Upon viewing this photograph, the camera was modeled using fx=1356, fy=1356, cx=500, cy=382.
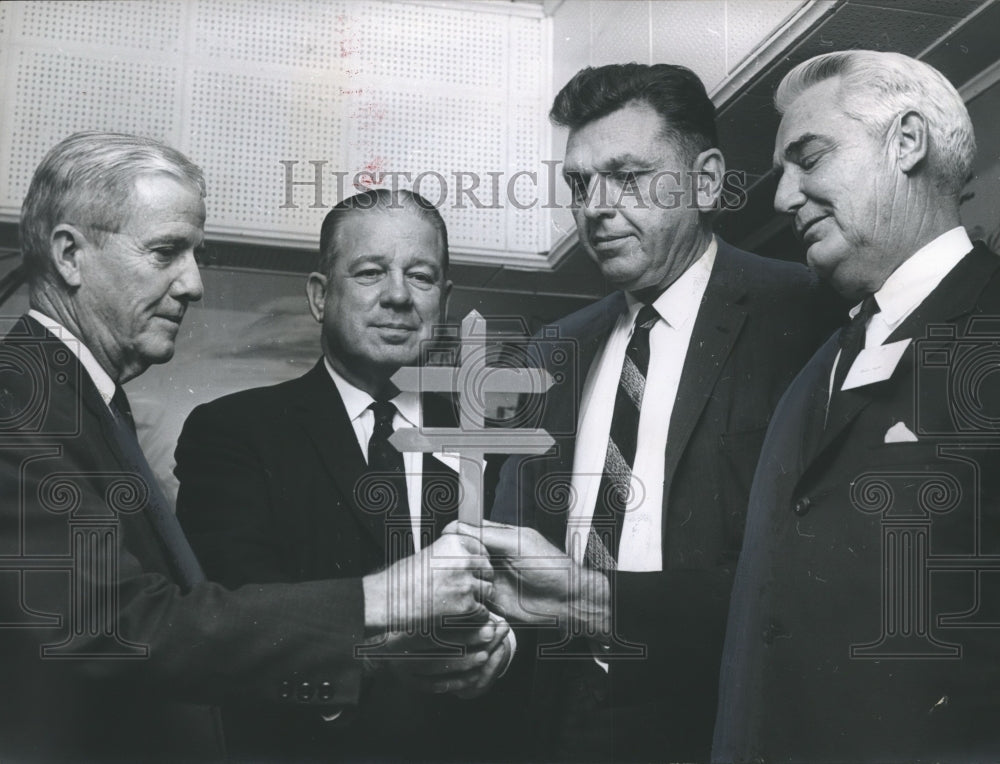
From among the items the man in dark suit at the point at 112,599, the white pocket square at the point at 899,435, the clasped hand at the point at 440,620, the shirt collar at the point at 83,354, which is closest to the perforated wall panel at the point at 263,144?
the man in dark suit at the point at 112,599

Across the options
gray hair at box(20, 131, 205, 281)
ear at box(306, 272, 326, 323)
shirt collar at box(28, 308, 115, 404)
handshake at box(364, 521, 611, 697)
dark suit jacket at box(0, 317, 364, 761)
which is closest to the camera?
dark suit jacket at box(0, 317, 364, 761)

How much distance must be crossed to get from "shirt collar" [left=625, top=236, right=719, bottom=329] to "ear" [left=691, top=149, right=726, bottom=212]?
0.12 m

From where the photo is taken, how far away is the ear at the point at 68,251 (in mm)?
4215

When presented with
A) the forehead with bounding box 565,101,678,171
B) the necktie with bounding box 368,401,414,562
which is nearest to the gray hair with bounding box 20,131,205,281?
the necktie with bounding box 368,401,414,562

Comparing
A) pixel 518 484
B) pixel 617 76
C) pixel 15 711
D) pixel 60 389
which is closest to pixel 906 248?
pixel 617 76

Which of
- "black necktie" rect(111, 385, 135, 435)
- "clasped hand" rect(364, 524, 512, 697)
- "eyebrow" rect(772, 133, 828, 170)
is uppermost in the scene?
"eyebrow" rect(772, 133, 828, 170)

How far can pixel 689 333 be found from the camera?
4320 mm

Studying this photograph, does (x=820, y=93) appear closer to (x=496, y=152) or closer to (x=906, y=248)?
(x=906, y=248)

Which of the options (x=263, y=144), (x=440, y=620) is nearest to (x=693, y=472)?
(x=440, y=620)

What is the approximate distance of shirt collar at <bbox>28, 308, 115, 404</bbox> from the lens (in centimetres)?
414

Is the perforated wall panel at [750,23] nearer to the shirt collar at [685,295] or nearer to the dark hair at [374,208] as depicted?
the shirt collar at [685,295]

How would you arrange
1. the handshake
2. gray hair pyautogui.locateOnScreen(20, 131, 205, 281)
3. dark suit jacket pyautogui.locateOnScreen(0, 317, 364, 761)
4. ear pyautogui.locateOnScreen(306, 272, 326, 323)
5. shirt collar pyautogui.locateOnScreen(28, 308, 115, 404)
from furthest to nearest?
ear pyautogui.locateOnScreen(306, 272, 326, 323), gray hair pyautogui.locateOnScreen(20, 131, 205, 281), shirt collar pyautogui.locateOnScreen(28, 308, 115, 404), the handshake, dark suit jacket pyautogui.locateOnScreen(0, 317, 364, 761)

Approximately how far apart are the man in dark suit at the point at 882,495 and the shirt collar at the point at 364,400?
1.10 metres

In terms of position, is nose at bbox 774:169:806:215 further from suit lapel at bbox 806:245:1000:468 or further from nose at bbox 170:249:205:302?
nose at bbox 170:249:205:302
